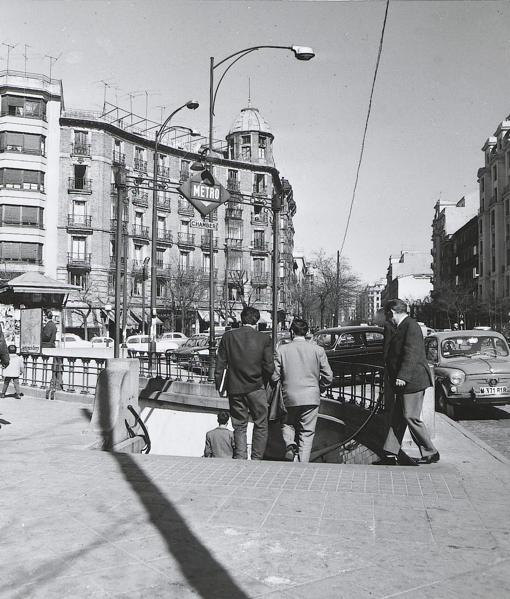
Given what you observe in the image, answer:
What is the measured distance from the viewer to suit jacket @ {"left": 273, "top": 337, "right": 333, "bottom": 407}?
7.62m

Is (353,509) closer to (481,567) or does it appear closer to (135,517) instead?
(481,567)

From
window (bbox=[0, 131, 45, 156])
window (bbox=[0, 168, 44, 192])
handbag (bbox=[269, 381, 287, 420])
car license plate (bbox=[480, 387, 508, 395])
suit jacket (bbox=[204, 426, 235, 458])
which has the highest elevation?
window (bbox=[0, 131, 45, 156])

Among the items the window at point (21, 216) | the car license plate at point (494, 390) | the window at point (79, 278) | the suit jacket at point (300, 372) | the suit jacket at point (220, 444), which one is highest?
the window at point (21, 216)

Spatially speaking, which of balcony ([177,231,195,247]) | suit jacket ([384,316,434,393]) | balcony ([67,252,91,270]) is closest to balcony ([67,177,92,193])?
balcony ([67,252,91,270])

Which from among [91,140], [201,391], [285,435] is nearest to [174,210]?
[91,140]

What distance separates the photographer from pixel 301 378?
301 inches

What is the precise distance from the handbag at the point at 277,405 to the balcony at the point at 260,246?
5699 cm

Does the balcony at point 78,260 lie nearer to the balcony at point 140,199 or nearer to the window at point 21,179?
the window at point 21,179

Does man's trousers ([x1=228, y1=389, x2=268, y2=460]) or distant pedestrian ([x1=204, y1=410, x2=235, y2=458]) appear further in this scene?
distant pedestrian ([x1=204, y1=410, x2=235, y2=458])

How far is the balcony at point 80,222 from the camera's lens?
5053 centimetres

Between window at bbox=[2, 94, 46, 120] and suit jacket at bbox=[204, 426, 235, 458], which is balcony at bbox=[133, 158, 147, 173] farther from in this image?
suit jacket at bbox=[204, 426, 235, 458]

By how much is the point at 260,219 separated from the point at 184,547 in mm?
62549

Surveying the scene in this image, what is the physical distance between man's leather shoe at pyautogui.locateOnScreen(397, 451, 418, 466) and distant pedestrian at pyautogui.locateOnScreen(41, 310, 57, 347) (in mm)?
12749

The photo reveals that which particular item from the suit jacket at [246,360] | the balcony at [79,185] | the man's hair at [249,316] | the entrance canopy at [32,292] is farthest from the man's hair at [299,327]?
the balcony at [79,185]
